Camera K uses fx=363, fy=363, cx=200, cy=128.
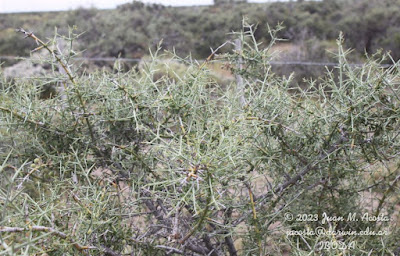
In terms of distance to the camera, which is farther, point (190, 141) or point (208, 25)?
point (208, 25)

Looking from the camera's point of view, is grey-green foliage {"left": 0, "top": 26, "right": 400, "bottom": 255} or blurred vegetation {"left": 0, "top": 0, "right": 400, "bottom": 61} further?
blurred vegetation {"left": 0, "top": 0, "right": 400, "bottom": 61}

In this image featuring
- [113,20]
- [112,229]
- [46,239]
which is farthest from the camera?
Result: [113,20]

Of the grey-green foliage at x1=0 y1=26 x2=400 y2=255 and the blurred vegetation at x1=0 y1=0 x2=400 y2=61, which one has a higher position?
the grey-green foliage at x1=0 y1=26 x2=400 y2=255

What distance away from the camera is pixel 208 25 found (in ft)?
19.2

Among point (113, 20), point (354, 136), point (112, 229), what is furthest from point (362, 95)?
point (113, 20)

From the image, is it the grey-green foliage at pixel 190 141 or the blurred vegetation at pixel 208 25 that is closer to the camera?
the grey-green foliage at pixel 190 141

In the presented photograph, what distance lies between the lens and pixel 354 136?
0.74 m

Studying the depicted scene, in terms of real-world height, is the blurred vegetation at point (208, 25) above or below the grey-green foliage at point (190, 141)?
Answer: below

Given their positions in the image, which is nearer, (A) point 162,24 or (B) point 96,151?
(B) point 96,151

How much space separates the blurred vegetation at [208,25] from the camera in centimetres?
547

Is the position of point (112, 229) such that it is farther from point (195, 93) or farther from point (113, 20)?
point (113, 20)

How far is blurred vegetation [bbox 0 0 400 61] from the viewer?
5469 mm

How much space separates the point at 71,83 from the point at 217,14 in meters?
5.64

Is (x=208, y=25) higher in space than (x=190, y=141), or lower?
lower
